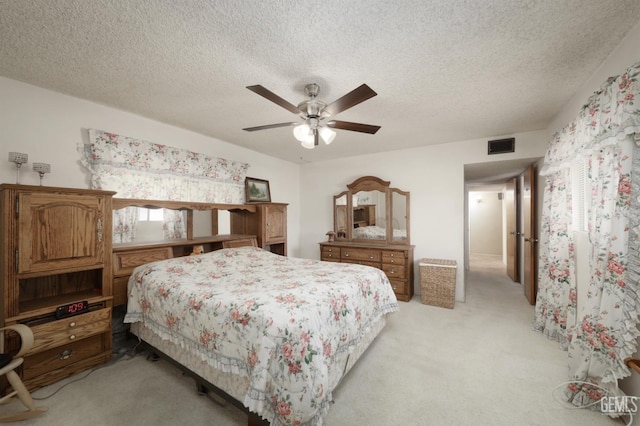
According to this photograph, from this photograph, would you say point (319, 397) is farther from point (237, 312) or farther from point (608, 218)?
point (608, 218)

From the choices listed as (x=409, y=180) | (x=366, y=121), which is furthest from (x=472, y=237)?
(x=366, y=121)

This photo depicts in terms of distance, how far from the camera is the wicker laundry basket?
137 inches

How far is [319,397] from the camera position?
135 cm

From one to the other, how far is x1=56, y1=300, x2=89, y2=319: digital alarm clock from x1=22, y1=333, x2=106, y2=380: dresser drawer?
276mm

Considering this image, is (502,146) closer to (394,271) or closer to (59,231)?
(394,271)

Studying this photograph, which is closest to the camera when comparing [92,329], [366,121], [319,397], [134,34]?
[319,397]

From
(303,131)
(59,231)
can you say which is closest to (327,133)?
(303,131)

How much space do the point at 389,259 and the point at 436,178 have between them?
154 centimetres

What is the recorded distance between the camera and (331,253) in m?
4.41

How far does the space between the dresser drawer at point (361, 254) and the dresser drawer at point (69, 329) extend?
10.3 ft

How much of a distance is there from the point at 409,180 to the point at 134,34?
386 centimetres

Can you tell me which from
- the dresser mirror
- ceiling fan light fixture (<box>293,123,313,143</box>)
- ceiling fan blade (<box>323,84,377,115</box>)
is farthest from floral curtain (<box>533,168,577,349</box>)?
ceiling fan light fixture (<box>293,123,313,143</box>)

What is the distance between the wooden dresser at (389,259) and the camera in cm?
378

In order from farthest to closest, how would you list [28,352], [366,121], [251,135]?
[251,135] < [366,121] < [28,352]
